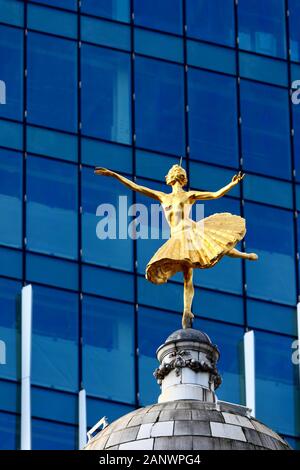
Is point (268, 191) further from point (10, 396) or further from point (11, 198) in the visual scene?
point (10, 396)

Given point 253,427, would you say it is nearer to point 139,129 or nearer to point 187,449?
point 187,449

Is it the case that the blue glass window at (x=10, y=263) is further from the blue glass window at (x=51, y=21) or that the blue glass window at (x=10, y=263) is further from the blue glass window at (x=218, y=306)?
the blue glass window at (x=51, y=21)

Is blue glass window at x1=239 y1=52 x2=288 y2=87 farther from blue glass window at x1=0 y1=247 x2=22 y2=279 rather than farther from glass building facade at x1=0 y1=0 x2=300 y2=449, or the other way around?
blue glass window at x1=0 y1=247 x2=22 y2=279

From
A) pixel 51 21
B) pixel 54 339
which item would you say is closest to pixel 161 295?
pixel 54 339

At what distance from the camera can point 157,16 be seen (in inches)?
3812

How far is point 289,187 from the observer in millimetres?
96438

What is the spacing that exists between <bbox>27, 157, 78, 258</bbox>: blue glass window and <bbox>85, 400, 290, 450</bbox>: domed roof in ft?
115

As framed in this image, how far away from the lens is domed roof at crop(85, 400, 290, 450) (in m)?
53.7

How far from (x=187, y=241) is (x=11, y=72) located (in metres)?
36.9

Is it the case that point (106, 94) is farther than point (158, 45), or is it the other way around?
point (158, 45)

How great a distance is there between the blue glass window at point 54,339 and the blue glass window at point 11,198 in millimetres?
2251

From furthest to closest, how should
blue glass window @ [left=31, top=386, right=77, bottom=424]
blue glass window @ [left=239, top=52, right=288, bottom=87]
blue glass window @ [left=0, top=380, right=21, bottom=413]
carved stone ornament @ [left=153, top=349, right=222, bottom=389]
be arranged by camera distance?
blue glass window @ [left=239, top=52, right=288, bottom=87] < blue glass window @ [left=31, top=386, right=77, bottom=424] < blue glass window @ [left=0, top=380, right=21, bottom=413] < carved stone ornament @ [left=153, top=349, right=222, bottom=389]

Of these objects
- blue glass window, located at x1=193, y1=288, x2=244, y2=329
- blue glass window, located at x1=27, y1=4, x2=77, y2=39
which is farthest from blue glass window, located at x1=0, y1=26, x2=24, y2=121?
blue glass window, located at x1=193, y1=288, x2=244, y2=329

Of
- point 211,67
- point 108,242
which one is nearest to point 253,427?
point 108,242
